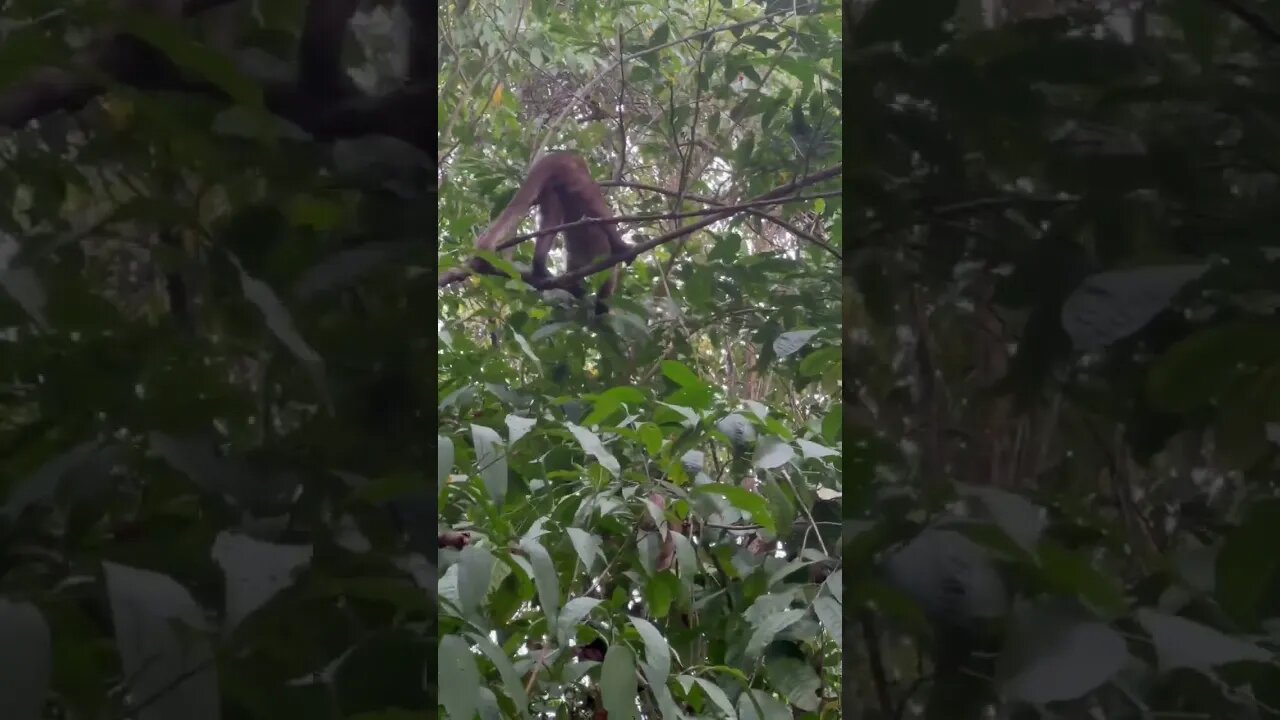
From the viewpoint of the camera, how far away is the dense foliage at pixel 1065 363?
32 centimetres

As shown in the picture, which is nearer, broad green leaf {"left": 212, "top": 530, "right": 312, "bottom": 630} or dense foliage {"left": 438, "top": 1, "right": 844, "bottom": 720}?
broad green leaf {"left": 212, "top": 530, "right": 312, "bottom": 630}

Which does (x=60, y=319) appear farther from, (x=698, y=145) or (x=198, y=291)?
(x=698, y=145)

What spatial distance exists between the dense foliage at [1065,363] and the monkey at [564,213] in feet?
2.40

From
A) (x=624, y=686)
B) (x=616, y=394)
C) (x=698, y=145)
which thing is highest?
(x=698, y=145)

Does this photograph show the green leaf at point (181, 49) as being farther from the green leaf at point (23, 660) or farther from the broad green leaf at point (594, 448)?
the broad green leaf at point (594, 448)

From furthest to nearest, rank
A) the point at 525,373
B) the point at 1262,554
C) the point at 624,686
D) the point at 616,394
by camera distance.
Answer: the point at 525,373, the point at 616,394, the point at 624,686, the point at 1262,554

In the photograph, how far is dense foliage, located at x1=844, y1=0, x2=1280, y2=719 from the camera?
0.32 metres

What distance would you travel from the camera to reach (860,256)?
0.34 m

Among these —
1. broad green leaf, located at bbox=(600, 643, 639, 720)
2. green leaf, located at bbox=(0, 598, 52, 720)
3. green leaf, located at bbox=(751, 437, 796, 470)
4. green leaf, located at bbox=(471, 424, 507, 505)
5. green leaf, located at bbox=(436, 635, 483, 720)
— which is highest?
green leaf, located at bbox=(0, 598, 52, 720)

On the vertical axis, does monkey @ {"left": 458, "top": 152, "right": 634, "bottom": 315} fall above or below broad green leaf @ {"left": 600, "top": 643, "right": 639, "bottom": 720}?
above

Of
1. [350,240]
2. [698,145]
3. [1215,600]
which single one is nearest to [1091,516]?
[1215,600]

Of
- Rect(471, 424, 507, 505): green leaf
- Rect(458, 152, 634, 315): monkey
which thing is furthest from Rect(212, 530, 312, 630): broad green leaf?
Rect(458, 152, 634, 315): monkey

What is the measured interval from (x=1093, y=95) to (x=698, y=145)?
859 millimetres

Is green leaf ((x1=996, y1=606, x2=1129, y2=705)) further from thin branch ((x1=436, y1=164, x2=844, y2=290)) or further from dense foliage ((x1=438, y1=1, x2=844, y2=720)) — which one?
thin branch ((x1=436, y1=164, x2=844, y2=290))
